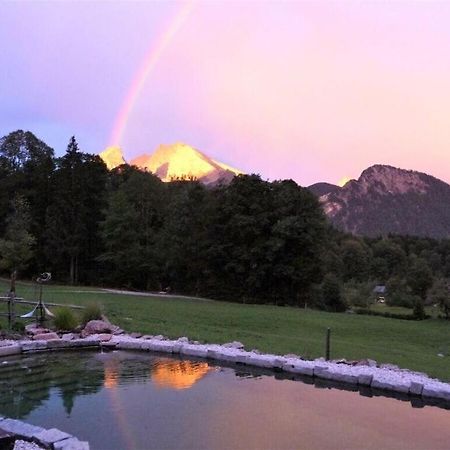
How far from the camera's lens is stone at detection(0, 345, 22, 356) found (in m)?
13.8

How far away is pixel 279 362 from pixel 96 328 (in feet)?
21.7

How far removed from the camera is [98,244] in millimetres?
57562

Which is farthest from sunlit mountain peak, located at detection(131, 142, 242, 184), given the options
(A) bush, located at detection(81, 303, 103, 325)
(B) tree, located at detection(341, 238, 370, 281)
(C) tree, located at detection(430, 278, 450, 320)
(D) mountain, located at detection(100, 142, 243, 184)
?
(A) bush, located at detection(81, 303, 103, 325)

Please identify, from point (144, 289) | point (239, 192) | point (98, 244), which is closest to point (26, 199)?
point (98, 244)

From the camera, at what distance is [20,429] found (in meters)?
7.36

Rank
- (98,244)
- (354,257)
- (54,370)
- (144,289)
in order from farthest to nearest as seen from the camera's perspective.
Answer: (354,257), (98,244), (144,289), (54,370)

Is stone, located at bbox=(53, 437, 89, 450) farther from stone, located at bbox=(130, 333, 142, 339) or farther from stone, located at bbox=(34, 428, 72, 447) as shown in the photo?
stone, located at bbox=(130, 333, 142, 339)

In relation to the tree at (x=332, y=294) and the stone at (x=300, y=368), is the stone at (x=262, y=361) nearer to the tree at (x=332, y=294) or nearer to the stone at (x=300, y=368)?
the stone at (x=300, y=368)

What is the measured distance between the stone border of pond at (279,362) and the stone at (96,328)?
0.47 m

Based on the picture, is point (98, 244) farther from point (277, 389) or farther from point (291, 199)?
point (277, 389)

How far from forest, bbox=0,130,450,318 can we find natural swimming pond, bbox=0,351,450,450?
1004 inches

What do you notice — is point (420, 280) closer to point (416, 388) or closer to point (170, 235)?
point (170, 235)

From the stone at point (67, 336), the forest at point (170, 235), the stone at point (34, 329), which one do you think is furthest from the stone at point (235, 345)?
the forest at point (170, 235)

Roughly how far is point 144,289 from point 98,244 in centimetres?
784
